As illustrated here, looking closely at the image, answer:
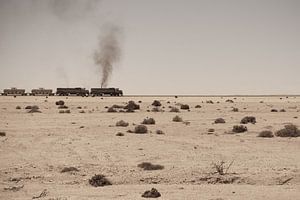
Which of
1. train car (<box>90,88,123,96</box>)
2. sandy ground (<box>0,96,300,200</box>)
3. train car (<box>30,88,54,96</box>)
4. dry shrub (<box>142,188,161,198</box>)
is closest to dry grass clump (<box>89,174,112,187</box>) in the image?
sandy ground (<box>0,96,300,200</box>)

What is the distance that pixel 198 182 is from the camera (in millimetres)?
13508

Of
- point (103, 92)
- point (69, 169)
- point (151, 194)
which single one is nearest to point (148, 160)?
point (69, 169)

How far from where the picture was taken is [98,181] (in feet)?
42.9

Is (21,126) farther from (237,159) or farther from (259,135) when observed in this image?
(237,159)

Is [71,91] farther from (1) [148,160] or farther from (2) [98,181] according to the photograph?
(2) [98,181]

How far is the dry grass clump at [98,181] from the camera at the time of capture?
13.0 m

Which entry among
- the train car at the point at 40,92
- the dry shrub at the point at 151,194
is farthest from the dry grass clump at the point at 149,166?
the train car at the point at 40,92

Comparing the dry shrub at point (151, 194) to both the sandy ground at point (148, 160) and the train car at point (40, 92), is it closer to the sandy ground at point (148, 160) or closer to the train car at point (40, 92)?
the sandy ground at point (148, 160)

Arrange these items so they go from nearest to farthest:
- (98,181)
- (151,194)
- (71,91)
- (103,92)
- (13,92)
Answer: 1. (151,194)
2. (98,181)
3. (103,92)
4. (71,91)
5. (13,92)

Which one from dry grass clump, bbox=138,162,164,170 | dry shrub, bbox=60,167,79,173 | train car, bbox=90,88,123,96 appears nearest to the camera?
dry shrub, bbox=60,167,79,173

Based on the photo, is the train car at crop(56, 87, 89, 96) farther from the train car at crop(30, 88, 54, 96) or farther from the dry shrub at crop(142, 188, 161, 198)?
the dry shrub at crop(142, 188, 161, 198)

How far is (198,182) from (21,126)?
61.5ft

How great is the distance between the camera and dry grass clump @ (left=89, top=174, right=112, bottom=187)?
42.6 ft

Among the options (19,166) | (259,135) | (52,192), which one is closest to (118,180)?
(52,192)
